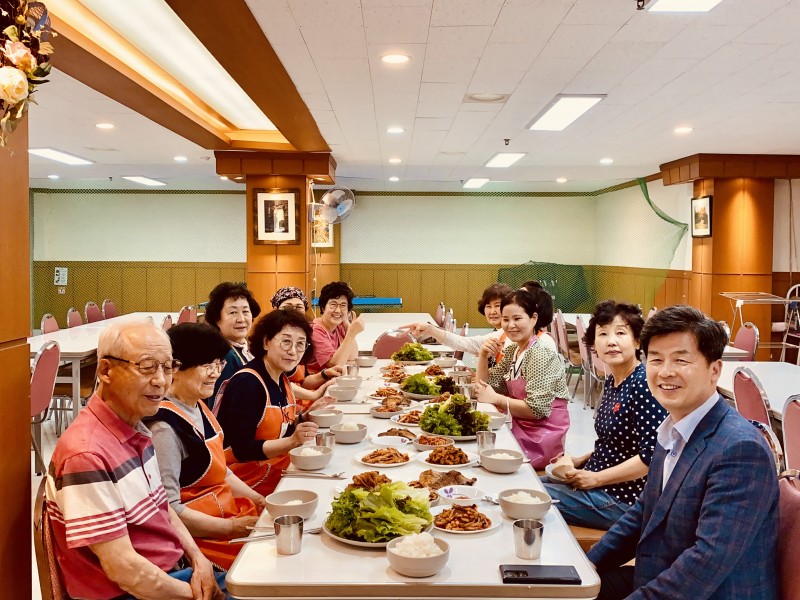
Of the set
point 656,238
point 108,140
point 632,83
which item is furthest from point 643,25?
point 656,238

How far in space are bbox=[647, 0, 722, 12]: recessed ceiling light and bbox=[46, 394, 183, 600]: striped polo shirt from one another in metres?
3.14

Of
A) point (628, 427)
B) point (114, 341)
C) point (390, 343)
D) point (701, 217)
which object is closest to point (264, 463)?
point (114, 341)

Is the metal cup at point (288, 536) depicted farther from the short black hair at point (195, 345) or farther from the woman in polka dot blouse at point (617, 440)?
the woman in polka dot blouse at point (617, 440)

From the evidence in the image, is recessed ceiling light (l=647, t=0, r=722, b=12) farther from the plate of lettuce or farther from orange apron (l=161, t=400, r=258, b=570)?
orange apron (l=161, t=400, r=258, b=570)

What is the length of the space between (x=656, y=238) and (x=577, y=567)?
10.1 meters

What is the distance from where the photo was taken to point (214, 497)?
2.42 meters

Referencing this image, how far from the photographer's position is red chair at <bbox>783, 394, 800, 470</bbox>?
3.04 m

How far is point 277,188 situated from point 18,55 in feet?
24.3

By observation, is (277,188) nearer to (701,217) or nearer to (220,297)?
(220,297)

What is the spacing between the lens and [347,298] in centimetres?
525

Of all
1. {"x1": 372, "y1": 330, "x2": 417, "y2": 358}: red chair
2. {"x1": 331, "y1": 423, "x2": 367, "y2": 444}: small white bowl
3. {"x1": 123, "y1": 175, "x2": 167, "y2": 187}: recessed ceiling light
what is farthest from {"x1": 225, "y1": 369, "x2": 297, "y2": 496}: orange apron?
{"x1": 123, "y1": 175, "x2": 167, "y2": 187}: recessed ceiling light

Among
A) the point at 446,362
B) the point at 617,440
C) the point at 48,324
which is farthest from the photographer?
the point at 48,324

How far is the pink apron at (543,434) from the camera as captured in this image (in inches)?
139

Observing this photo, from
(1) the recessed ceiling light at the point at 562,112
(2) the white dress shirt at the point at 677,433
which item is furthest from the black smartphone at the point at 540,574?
(1) the recessed ceiling light at the point at 562,112
